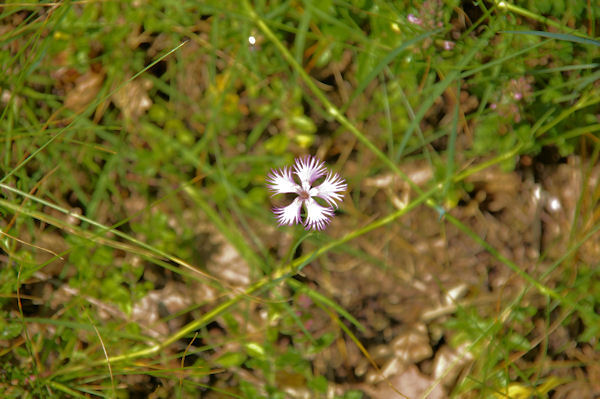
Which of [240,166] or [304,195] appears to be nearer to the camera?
[304,195]

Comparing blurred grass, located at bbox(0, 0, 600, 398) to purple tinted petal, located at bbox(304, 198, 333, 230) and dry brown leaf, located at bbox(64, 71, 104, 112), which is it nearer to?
dry brown leaf, located at bbox(64, 71, 104, 112)

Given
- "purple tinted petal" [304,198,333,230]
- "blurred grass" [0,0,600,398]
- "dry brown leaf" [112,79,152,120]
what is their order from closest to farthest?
"purple tinted petal" [304,198,333,230]
"blurred grass" [0,0,600,398]
"dry brown leaf" [112,79,152,120]

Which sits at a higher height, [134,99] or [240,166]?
[134,99]

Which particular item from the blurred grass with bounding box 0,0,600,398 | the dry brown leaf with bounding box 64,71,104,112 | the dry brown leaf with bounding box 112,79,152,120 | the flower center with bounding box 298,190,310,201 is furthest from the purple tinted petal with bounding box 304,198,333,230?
the dry brown leaf with bounding box 64,71,104,112

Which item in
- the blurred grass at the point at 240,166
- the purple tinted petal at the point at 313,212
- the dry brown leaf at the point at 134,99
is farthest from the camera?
the dry brown leaf at the point at 134,99

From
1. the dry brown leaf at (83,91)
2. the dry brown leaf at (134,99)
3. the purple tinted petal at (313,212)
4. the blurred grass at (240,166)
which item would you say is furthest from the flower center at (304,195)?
the dry brown leaf at (83,91)

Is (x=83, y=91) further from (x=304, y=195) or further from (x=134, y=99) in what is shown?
(x=304, y=195)

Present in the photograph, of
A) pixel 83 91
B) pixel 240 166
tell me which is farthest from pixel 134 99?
pixel 240 166

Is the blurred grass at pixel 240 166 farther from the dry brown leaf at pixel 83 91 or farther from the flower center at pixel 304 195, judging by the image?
the flower center at pixel 304 195
